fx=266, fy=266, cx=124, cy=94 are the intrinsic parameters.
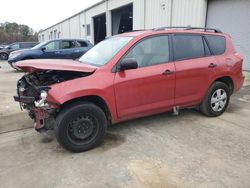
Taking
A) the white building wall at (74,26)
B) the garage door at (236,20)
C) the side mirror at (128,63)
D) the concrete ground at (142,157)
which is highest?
the white building wall at (74,26)

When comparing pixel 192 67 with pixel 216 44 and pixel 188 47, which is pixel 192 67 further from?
pixel 216 44

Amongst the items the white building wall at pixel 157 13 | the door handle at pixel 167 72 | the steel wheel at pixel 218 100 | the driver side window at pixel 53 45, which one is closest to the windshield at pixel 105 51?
the door handle at pixel 167 72

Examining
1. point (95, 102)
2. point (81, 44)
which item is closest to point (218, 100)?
point (95, 102)

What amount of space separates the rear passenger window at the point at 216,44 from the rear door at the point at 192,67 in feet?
0.42

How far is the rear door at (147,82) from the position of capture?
13.4 feet

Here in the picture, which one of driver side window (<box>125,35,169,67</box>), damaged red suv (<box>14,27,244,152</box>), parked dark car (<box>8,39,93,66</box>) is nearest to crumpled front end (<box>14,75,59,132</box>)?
damaged red suv (<box>14,27,244,152</box>)

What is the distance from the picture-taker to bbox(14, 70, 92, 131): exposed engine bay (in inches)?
145

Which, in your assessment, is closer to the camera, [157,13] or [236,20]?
[236,20]

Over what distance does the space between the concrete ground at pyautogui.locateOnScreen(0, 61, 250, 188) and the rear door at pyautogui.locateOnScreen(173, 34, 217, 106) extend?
1.77 feet

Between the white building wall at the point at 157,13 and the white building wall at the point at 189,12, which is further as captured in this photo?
the white building wall at the point at 157,13

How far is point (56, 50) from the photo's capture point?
41.1ft

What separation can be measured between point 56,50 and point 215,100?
913cm

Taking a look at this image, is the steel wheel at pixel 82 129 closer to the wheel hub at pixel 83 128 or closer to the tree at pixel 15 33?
the wheel hub at pixel 83 128

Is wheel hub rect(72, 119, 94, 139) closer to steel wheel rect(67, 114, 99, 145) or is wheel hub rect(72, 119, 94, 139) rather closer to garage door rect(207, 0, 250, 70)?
steel wheel rect(67, 114, 99, 145)
